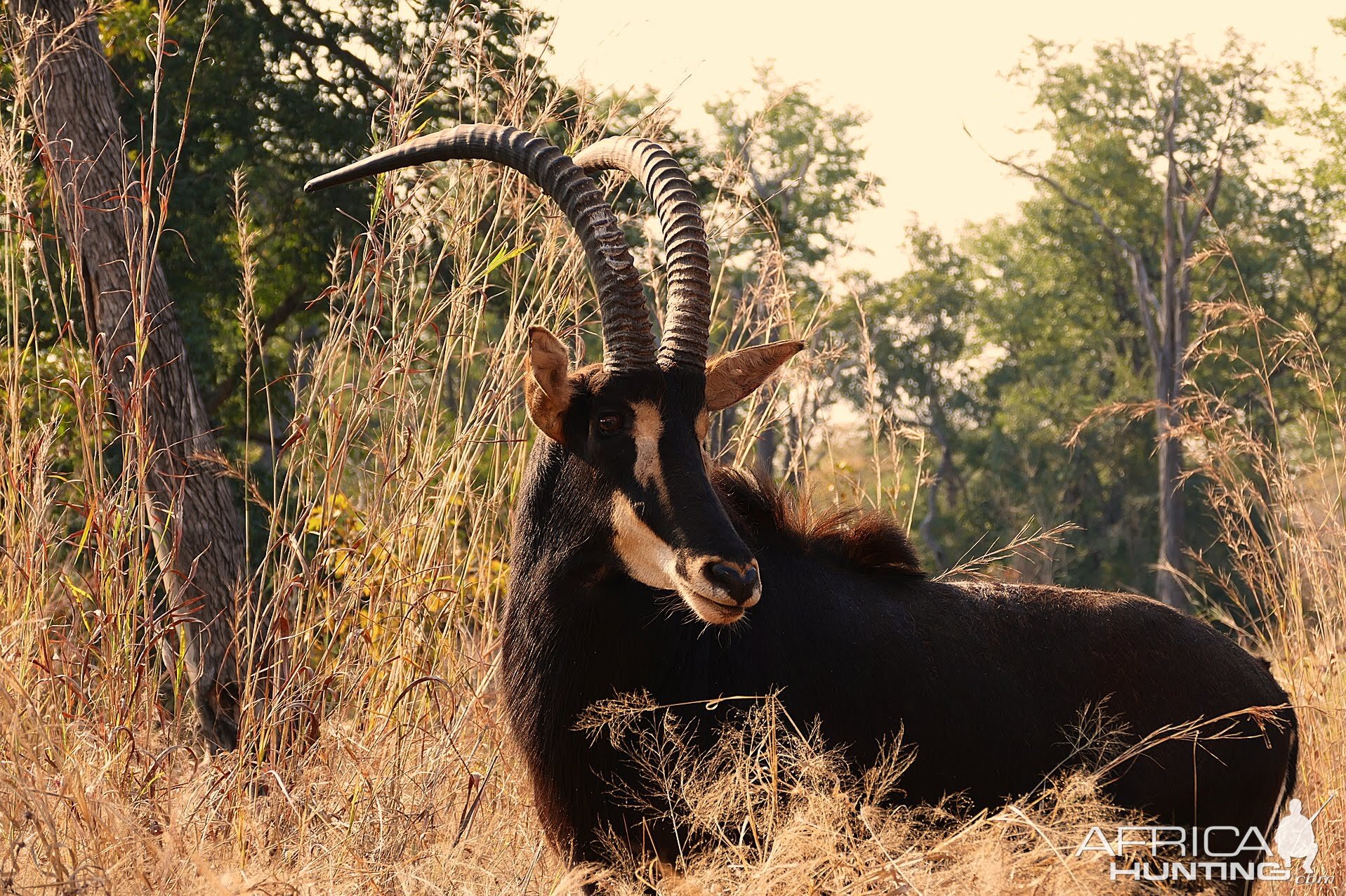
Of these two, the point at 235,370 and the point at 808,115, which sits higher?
the point at 808,115

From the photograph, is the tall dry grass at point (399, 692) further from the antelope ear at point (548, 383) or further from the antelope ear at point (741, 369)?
the antelope ear at point (741, 369)

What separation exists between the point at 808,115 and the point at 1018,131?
9.16 m

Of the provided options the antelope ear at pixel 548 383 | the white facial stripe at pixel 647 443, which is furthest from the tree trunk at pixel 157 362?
the white facial stripe at pixel 647 443

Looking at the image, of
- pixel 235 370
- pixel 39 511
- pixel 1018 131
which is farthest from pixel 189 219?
pixel 1018 131

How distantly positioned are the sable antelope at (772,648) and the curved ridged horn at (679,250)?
0.01 meters

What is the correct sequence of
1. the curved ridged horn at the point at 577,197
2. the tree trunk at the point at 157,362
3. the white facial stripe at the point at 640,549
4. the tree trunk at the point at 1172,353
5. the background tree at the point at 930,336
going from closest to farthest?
the white facial stripe at the point at 640,549
the curved ridged horn at the point at 577,197
the tree trunk at the point at 157,362
the tree trunk at the point at 1172,353
the background tree at the point at 930,336

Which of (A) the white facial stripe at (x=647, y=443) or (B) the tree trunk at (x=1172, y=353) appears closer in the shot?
(A) the white facial stripe at (x=647, y=443)

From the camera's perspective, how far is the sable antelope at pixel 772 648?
3572 mm

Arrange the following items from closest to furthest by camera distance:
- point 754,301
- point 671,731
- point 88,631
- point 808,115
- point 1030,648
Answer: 1. point 671,731
2. point 1030,648
3. point 88,631
4. point 754,301
5. point 808,115

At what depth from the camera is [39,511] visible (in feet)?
13.0

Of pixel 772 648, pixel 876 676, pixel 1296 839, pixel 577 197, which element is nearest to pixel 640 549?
pixel 772 648

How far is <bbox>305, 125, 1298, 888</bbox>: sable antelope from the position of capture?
3572 mm

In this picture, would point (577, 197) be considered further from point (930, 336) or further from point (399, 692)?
point (930, 336)

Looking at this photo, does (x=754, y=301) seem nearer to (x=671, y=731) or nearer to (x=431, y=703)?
(x=431, y=703)
